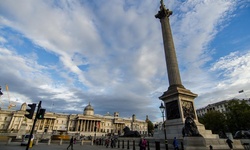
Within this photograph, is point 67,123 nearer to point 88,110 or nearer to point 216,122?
point 88,110

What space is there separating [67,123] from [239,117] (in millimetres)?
89283

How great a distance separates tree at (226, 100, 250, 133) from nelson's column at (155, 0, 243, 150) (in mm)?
27727

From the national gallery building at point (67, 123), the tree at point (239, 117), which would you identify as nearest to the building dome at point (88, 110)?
the national gallery building at point (67, 123)

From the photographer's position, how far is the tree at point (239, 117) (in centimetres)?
3772

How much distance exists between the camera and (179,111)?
61.7ft

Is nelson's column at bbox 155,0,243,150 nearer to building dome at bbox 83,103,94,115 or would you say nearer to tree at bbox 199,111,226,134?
tree at bbox 199,111,226,134

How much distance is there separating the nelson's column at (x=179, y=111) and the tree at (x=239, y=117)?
2773cm

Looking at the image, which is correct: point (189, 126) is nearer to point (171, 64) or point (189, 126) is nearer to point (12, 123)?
point (171, 64)

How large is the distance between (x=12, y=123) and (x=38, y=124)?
12.6m

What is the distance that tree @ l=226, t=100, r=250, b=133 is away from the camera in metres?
37.7

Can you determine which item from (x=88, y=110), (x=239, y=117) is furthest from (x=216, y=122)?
(x=88, y=110)

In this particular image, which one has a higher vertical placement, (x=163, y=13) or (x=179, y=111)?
(x=163, y=13)

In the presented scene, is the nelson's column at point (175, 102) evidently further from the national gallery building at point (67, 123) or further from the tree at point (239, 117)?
the national gallery building at point (67, 123)

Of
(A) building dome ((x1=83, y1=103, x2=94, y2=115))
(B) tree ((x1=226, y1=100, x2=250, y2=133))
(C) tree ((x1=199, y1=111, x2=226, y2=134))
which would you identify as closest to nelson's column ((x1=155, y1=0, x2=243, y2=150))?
(B) tree ((x1=226, y1=100, x2=250, y2=133))
